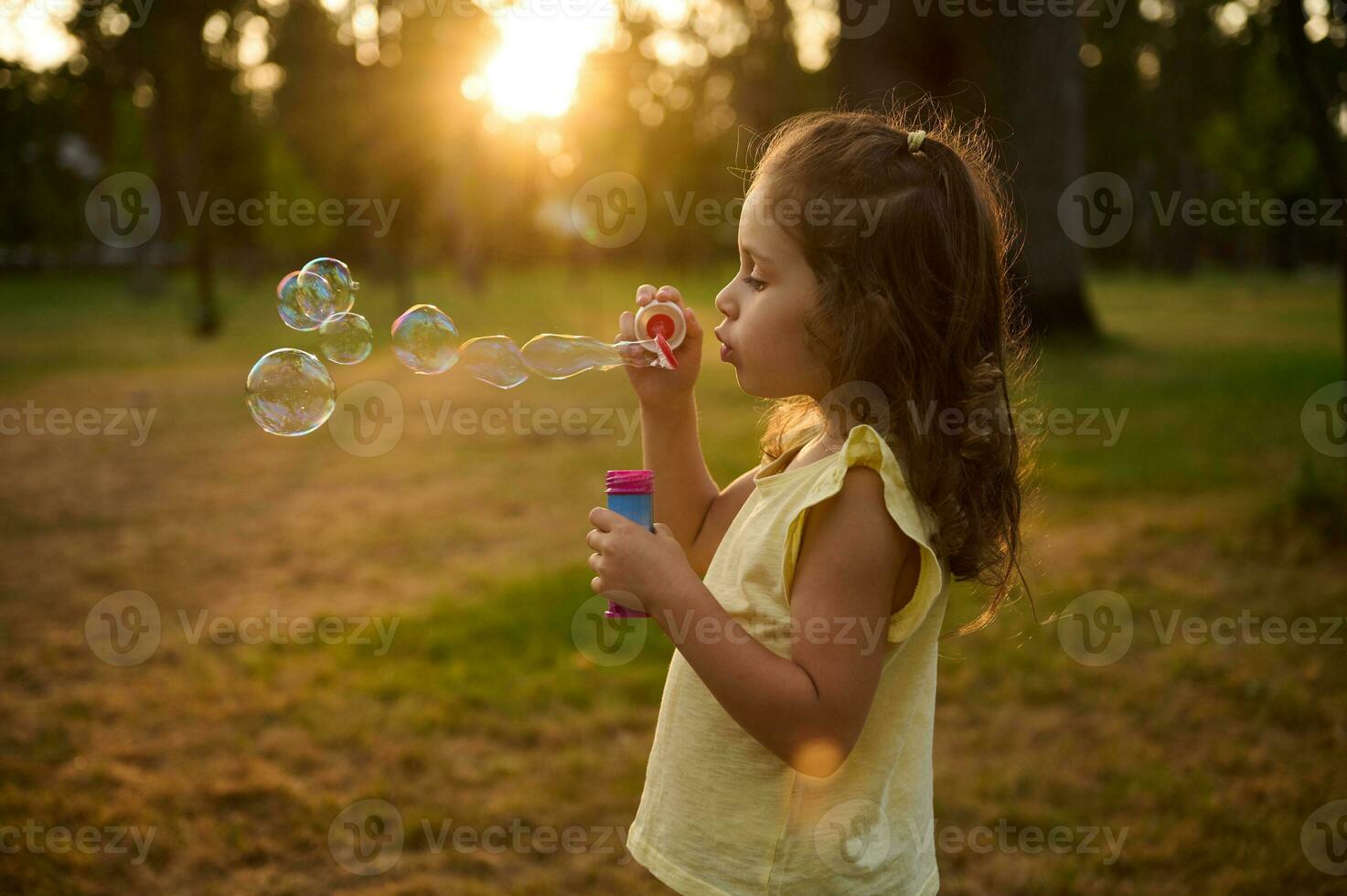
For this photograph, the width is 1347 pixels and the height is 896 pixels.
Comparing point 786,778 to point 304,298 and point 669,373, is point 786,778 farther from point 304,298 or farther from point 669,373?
point 304,298

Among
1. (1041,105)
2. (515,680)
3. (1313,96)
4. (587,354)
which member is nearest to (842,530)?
(587,354)

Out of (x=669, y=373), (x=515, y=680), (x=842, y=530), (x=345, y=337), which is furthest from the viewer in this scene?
(x=515, y=680)

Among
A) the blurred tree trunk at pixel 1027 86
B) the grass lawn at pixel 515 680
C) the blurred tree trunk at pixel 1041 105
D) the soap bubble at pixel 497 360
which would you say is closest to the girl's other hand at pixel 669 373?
the soap bubble at pixel 497 360

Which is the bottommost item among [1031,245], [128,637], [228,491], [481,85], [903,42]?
[128,637]

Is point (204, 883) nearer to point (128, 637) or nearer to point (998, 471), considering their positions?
point (128, 637)

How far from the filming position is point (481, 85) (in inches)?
858

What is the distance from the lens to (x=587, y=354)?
209cm

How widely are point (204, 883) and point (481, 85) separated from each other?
69.1ft

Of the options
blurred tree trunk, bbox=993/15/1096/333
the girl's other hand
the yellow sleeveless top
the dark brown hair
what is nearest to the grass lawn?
the dark brown hair

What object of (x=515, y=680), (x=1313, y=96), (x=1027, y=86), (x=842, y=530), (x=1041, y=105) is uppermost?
(x=1027, y=86)

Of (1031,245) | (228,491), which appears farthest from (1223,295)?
(228,491)

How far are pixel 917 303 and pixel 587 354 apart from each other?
2.46ft

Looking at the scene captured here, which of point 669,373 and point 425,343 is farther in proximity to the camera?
point 425,343

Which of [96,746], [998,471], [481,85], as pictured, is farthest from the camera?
[481,85]
